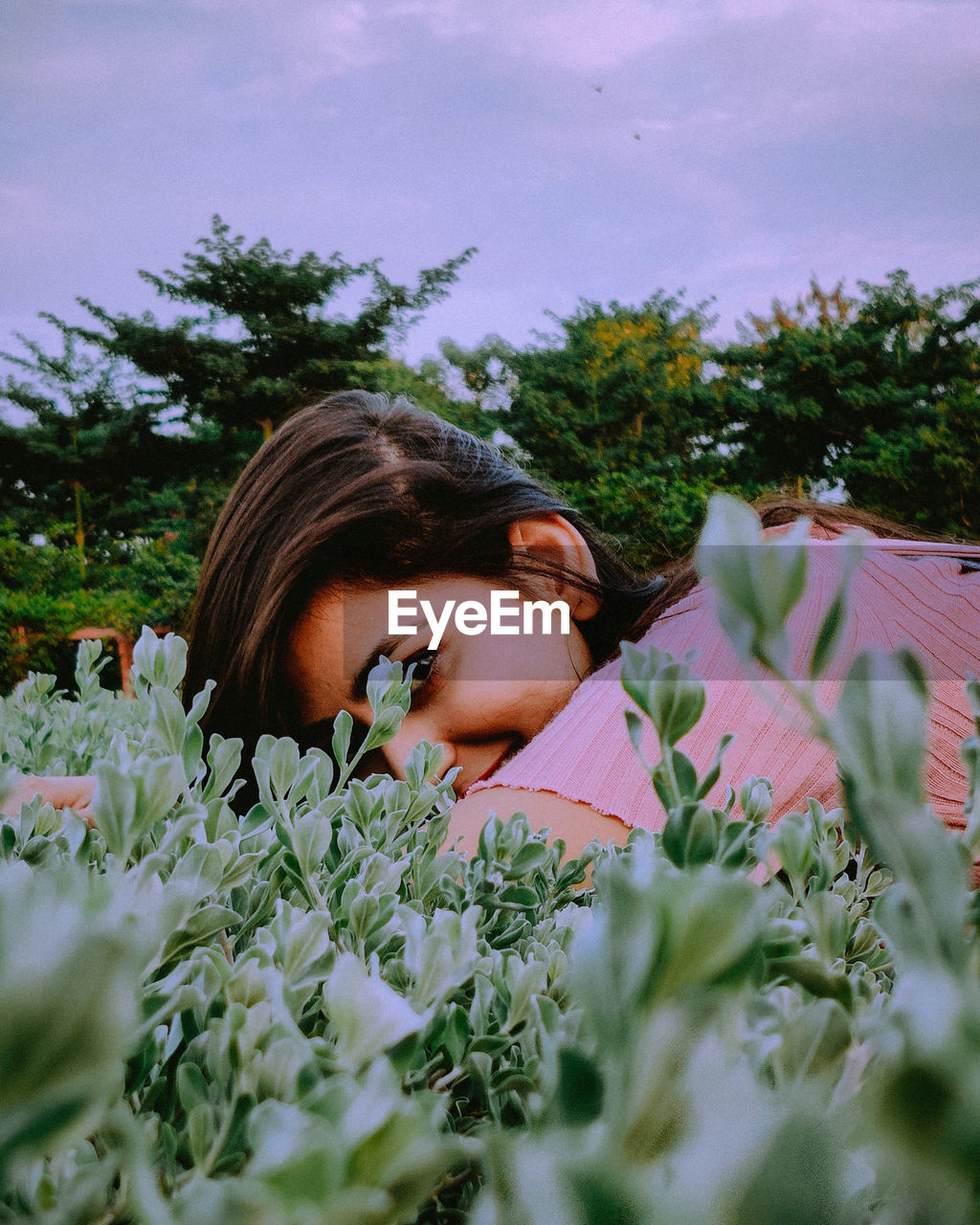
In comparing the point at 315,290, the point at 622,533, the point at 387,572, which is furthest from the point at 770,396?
the point at 387,572

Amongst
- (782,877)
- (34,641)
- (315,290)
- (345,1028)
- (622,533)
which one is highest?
(315,290)

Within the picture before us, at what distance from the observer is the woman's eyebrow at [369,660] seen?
2.12 meters

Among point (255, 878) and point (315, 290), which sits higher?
point (315, 290)

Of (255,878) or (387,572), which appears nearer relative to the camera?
(255,878)

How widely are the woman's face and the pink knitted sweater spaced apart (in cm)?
41

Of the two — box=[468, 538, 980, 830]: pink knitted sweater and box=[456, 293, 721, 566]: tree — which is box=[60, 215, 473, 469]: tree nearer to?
box=[456, 293, 721, 566]: tree

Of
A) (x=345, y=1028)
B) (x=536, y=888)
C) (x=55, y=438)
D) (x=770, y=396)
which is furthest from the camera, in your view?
(x=55, y=438)

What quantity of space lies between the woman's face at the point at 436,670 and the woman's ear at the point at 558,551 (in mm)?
230

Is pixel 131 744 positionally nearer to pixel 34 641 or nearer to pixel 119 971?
pixel 119 971

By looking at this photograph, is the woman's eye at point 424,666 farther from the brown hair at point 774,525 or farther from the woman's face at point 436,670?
the brown hair at point 774,525

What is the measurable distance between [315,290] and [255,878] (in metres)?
15.2

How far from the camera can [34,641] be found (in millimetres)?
9422

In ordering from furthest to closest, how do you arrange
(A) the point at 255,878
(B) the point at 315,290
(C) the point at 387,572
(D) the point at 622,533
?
(B) the point at 315,290 → (D) the point at 622,533 → (C) the point at 387,572 → (A) the point at 255,878

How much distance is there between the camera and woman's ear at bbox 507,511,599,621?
254 centimetres
